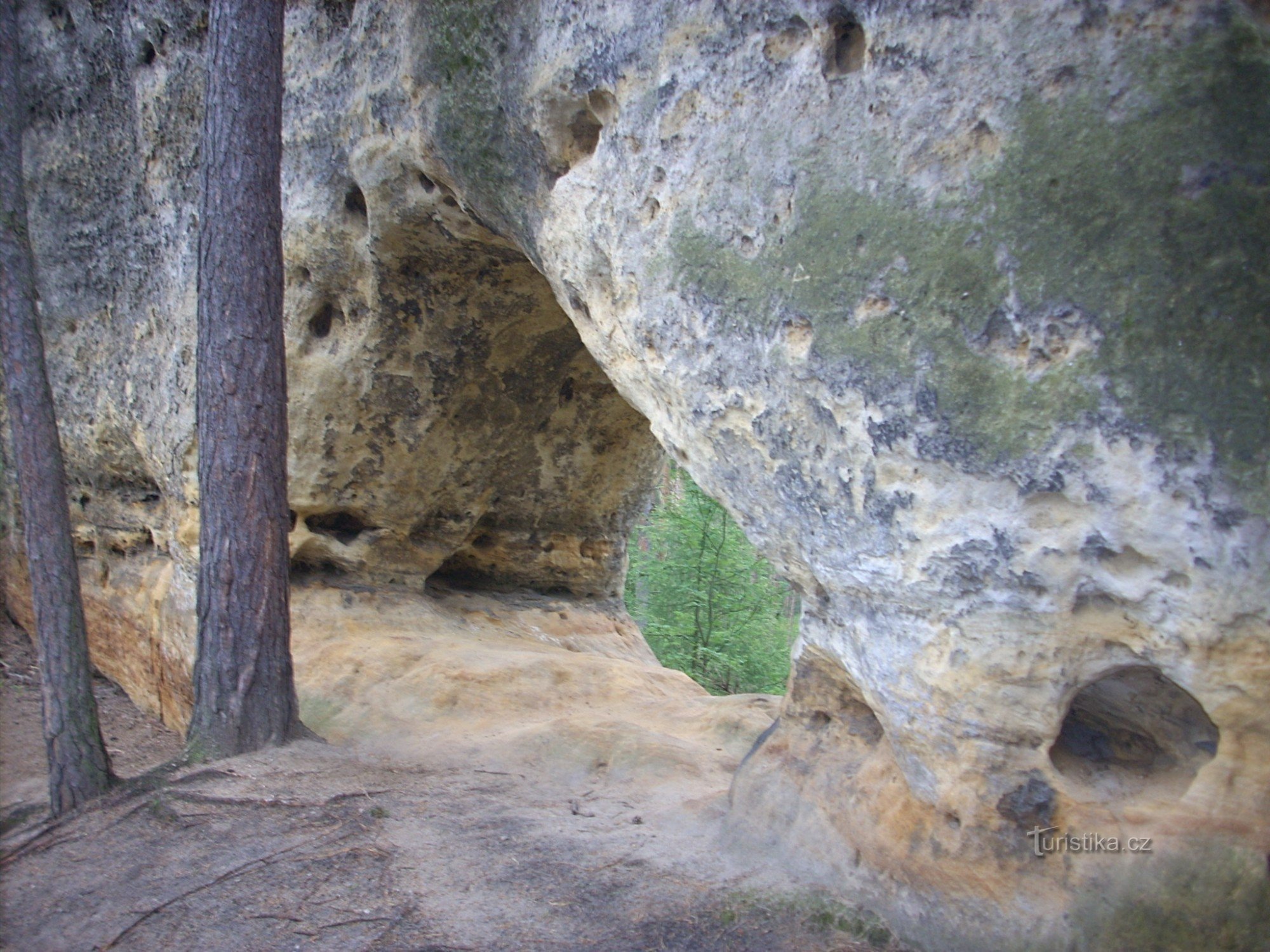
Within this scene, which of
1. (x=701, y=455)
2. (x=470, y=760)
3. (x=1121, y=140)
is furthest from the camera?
(x=470, y=760)

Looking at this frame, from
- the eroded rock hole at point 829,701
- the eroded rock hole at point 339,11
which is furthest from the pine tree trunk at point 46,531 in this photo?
the eroded rock hole at point 829,701

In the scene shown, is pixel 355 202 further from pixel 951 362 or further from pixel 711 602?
pixel 711 602

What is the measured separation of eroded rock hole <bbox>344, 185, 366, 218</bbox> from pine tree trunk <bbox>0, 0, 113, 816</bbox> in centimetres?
186

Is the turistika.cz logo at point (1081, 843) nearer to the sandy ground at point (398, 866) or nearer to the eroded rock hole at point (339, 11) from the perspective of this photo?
the sandy ground at point (398, 866)

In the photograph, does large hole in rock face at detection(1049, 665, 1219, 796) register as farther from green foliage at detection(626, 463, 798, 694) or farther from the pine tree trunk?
green foliage at detection(626, 463, 798, 694)

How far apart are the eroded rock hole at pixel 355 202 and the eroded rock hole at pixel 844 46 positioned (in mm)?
3757

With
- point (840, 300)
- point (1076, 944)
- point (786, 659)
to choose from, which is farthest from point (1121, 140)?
point (786, 659)

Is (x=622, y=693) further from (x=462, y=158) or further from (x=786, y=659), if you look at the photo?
(x=786, y=659)

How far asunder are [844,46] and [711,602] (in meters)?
8.78

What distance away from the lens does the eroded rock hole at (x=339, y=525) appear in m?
7.44

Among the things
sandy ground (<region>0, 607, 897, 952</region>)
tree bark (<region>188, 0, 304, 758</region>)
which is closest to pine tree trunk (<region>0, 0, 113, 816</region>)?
sandy ground (<region>0, 607, 897, 952</region>)

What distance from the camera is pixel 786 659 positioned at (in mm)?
13047

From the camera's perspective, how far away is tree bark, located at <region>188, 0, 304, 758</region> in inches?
198

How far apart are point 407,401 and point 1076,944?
544 cm
